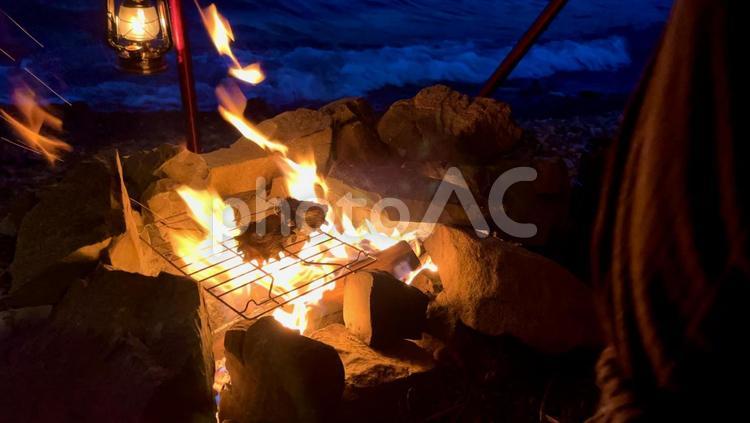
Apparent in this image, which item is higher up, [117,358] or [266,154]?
[266,154]

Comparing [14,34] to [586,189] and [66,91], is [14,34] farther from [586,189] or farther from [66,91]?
[586,189]

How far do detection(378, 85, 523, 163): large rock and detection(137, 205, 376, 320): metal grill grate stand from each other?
950mm

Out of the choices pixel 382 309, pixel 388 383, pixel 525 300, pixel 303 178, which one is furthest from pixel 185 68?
pixel 525 300

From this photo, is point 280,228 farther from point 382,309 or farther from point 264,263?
point 382,309

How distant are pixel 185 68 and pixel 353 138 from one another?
43.1 inches

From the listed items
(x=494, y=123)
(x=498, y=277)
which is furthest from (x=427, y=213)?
(x=494, y=123)

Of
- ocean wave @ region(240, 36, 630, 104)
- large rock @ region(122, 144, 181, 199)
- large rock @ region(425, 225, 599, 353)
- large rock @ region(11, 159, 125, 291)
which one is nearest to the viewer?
large rock @ region(11, 159, 125, 291)

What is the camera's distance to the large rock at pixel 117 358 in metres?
1.73

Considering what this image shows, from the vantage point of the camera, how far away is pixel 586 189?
381cm

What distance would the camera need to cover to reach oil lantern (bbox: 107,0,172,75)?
3096 mm

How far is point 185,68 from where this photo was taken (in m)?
3.41

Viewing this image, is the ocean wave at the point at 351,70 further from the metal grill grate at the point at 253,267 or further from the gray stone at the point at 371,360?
the gray stone at the point at 371,360
